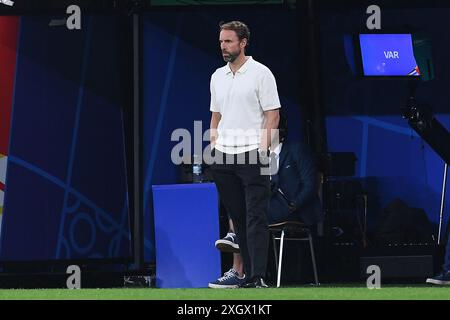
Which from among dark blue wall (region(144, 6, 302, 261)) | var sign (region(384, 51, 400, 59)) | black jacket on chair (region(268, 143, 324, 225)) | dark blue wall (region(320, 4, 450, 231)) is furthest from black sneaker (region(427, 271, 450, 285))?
var sign (region(384, 51, 400, 59))

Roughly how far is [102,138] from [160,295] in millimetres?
2975

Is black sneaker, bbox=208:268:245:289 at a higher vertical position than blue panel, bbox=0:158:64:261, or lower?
lower

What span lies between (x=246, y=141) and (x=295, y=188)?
1566 millimetres

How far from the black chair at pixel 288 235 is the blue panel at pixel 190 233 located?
0.49 m

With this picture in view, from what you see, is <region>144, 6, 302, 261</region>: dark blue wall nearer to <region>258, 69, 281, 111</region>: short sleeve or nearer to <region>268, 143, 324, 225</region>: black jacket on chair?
<region>268, 143, 324, 225</region>: black jacket on chair

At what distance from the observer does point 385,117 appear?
1003cm

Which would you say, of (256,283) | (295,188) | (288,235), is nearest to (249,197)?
(256,283)

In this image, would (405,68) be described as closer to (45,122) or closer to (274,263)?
(274,263)

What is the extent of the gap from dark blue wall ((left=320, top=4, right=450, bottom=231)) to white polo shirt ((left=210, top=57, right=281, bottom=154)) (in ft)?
9.06

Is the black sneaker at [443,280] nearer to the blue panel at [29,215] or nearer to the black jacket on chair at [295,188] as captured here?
the black jacket on chair at [295,188]

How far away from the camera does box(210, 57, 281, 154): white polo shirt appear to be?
717 cm

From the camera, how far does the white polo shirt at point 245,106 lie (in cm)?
717
